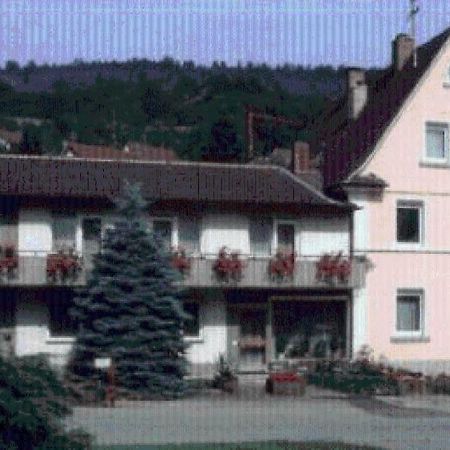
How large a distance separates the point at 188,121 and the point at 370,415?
95703 mm

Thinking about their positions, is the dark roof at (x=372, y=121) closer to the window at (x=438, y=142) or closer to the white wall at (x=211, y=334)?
the window at (x=438, y=142)

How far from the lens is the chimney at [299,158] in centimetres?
4366

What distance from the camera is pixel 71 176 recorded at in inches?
1490

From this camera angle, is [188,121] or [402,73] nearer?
[402,73]

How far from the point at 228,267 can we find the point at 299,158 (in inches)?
342

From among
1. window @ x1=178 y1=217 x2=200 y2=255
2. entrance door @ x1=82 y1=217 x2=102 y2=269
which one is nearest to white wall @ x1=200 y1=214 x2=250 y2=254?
window @ x1=178 y1=217 x2=200 y2=255

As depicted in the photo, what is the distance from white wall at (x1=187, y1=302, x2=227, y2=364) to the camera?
3731 centimetres

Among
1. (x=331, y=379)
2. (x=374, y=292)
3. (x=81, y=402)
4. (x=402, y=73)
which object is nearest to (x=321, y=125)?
(x=402, y=73)

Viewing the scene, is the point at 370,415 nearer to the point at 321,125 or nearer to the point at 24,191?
the point at 24,191

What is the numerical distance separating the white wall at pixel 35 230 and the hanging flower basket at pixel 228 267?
4.93 metres

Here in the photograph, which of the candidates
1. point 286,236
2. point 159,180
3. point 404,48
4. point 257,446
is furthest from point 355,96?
point 257,446

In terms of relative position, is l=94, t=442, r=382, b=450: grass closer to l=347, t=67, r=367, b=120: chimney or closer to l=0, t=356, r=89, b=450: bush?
l=0, t=356, r=89, b=450: bush

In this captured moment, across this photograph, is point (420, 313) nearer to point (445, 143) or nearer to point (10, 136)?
point (445, 143)

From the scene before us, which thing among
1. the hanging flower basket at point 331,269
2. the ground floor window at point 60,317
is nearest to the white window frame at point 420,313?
the hanging flower basket at point 331,269
